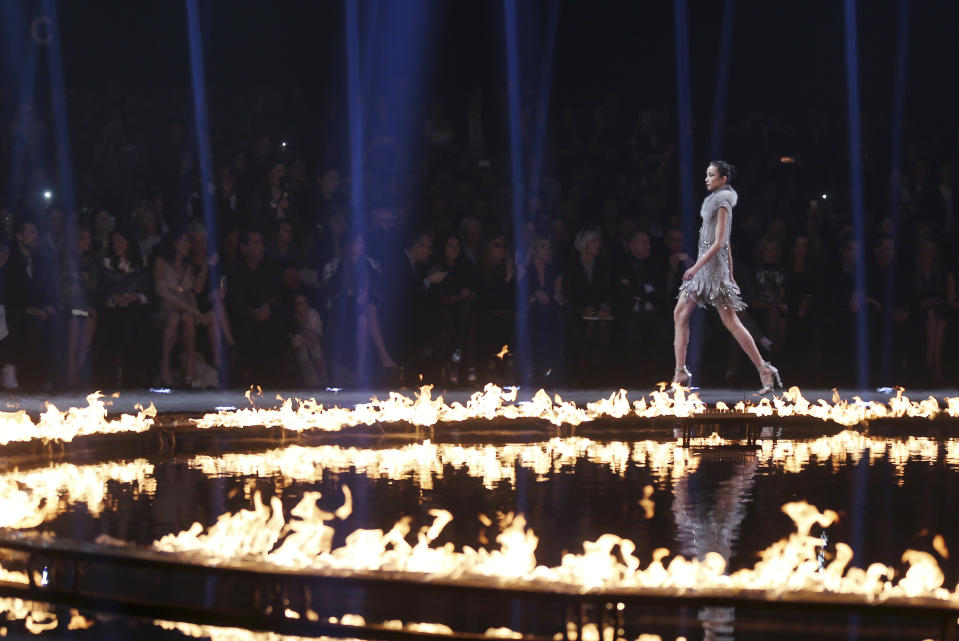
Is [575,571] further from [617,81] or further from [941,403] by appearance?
[617,81]

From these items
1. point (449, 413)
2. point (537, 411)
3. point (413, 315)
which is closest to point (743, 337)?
point (537, 411)

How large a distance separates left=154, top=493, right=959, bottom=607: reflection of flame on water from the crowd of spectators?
9346 mm

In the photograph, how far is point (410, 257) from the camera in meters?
17.4

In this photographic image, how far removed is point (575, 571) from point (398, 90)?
15.8 m

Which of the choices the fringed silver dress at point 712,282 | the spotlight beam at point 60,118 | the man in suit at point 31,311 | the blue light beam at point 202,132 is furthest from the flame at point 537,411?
the spotlight beam at point 60,118

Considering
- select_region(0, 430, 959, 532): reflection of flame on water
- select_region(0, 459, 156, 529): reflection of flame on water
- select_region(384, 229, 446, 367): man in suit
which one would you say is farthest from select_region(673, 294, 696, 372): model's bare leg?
select_region(0, 459, 156, 529): reflection of flame on water

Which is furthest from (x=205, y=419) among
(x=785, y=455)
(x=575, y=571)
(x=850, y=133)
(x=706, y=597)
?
(x=850, y=133)

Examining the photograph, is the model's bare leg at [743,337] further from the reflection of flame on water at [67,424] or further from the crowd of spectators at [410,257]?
Answer: the reflection of flame on water at [67,424]

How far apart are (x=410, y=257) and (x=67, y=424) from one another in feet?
21.5

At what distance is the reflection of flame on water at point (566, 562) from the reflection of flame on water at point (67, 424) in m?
3.82

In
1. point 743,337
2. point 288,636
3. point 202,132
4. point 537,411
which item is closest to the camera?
point 288,636

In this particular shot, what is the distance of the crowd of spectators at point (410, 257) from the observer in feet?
53.8

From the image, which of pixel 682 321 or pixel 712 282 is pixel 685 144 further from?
pixel 682 321

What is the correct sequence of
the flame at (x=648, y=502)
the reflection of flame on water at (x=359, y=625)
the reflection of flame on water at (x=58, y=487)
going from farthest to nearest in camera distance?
the flame at (x=648, y=502) < the reflection of flame on water at (x=58, y=487) < the reflection of flame on water at (x=359, y=625)
